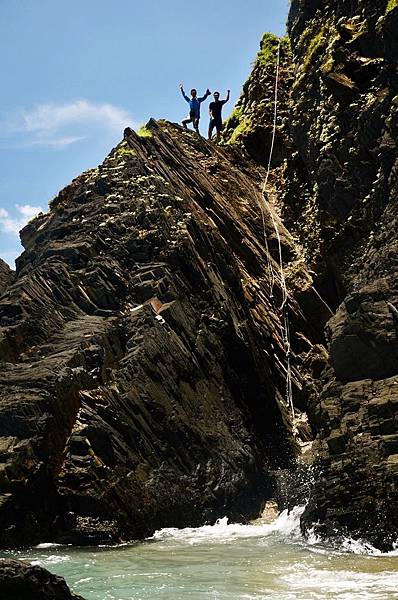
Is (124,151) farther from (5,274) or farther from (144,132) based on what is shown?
(5,274)

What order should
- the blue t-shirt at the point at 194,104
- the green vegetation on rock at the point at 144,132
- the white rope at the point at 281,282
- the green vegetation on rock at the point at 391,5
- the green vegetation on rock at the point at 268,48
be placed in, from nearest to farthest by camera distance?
1. the green vegetation on rock at the point at 391,5
2. the white rope at the point at 281,282
3. the green vegetation on rock at the point at 144,132
4. the blue t-shirt at the point at 194,104
5. the green vegetation on rock at the point at 268,48

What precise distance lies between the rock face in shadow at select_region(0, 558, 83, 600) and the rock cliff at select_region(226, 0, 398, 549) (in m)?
8.00

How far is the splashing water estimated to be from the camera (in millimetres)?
9891

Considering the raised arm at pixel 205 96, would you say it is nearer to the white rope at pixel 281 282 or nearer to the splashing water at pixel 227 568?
Answer: the white rope at pixel 281 282

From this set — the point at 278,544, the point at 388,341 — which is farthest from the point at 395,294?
the point at 278,544

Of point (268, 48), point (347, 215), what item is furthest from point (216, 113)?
point (347, 215)

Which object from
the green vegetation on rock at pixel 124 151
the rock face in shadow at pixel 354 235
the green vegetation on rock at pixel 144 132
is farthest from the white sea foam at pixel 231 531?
the green vegetation on rock at pixel 144 132

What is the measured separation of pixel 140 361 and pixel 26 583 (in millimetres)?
12015

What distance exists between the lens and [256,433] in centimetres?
2133

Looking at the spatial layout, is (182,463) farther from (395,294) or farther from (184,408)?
(395,294)

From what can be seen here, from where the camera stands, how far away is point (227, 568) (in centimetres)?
1202

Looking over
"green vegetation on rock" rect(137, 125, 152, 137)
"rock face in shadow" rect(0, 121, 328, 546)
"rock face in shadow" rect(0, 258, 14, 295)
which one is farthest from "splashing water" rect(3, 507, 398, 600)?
"green vegetation on rock" rect(137, 125, 152, 137)

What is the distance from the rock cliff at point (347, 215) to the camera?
563 inches

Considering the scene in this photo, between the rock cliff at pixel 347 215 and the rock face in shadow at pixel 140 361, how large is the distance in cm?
269
